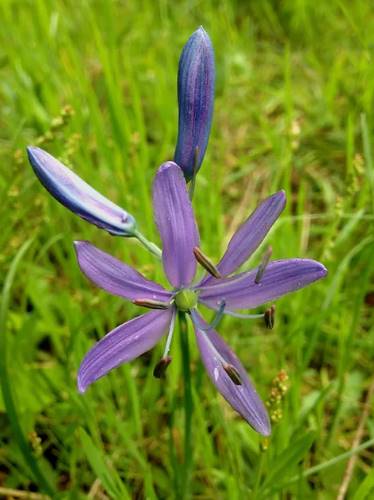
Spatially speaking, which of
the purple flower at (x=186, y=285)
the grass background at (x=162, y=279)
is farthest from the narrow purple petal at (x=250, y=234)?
the grass background at (x=162, y=279)

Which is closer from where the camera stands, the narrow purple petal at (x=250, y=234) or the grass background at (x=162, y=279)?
the narrow purple petal at (x=250, y=234)

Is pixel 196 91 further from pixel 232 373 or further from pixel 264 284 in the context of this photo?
pixel 232 373

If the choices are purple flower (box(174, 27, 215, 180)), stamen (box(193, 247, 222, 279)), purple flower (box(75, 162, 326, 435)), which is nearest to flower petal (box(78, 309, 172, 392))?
purple flower (box(75, 162, 326, 435))

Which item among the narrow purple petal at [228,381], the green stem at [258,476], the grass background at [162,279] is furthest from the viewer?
the grass background at [162,279]

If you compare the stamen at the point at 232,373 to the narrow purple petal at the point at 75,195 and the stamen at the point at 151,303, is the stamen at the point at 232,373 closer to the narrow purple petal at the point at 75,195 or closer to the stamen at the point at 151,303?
the stamen at the point at 151,303

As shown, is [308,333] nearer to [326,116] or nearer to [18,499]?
[18,499]

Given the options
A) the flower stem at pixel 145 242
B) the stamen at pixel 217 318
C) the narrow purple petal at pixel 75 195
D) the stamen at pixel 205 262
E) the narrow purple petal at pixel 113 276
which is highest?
the narrow purple petal at pixel 75 195

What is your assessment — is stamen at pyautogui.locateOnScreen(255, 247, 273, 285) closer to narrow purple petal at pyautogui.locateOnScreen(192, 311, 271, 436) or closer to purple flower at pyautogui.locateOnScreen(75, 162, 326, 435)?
purple flower at pyautogui.locateOnScreen(75, 162, 326, 435)

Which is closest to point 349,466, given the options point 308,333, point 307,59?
point 308,333
